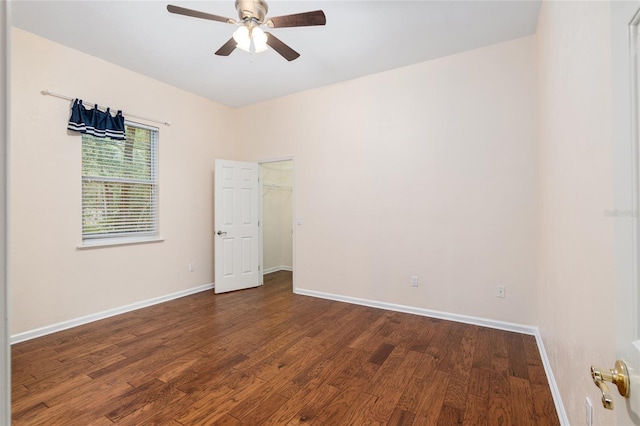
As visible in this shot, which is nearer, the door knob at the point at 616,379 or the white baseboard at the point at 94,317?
the door knob at the point at 616,379

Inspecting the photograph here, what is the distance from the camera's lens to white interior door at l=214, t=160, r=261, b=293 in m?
4.43

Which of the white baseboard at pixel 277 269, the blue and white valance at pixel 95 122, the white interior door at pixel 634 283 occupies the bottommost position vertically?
the white baseboard at pixel 277 269

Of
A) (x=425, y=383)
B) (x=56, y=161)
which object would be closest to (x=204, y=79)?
(x=56, y=161)

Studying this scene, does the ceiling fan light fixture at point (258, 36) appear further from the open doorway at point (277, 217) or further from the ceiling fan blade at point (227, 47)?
the open doorway at point (277, 217)

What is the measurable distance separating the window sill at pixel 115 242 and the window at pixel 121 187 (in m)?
0.01

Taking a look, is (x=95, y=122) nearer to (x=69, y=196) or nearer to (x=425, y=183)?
(x=69, y=196)

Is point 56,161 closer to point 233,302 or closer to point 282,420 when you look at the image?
point 233,302

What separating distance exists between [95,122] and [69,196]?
0.87m

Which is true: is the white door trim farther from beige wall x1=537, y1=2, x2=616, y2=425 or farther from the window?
the window

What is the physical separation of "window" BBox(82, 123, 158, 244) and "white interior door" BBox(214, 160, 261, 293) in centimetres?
Answer: 87

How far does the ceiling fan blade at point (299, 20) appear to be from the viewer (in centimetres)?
213

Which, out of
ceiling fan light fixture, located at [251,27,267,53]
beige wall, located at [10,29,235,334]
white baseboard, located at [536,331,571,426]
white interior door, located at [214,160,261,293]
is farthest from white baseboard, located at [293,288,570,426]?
ceiling fan light fixture, located at [251,27,267,53]

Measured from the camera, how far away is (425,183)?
11.4 feet

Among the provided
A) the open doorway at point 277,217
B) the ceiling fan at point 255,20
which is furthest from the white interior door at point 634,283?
the open doorway at point 277,217
